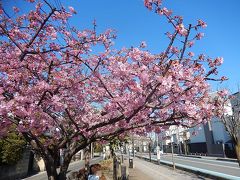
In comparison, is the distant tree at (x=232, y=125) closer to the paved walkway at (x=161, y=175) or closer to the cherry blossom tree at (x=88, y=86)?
the paved walkway at (x=161, y=175)

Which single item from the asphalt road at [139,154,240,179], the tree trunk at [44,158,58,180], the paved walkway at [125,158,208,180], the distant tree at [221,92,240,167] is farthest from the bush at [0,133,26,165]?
the asphalt road at [139,154,240,179]

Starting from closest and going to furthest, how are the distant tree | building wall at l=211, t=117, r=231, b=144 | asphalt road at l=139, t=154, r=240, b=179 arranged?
the distant tree < asphalt road at l=139, t=154, r=240, b=179 < building wall at l=211, t=117, r=231, b=144

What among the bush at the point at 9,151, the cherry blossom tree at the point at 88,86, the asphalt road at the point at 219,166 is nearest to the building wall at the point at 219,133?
the asphalt road at the point at 219,166

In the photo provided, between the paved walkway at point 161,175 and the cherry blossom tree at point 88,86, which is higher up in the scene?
the cherry blossom tree at point 88,86

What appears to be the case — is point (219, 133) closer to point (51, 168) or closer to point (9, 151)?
point (9, 151)

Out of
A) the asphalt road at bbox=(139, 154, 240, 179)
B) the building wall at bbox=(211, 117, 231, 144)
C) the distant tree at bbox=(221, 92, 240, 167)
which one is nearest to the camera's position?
the distant tree at bbox=(221, 92, 240, 167)

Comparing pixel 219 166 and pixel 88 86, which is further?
pixel 219 166

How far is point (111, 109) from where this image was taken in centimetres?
690

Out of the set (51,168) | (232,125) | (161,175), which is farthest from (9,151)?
(232,125)

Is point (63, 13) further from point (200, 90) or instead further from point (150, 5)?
point (200, 90)

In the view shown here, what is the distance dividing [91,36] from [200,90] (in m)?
3.49

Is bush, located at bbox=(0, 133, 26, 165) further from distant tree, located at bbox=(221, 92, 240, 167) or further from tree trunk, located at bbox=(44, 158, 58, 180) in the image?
distant tree, located at bbox=(221, 92, 240, 167)

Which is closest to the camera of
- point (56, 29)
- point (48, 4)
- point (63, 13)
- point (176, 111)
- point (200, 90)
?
point (48, 4)

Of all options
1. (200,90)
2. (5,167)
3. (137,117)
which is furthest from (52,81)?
(5,167)
